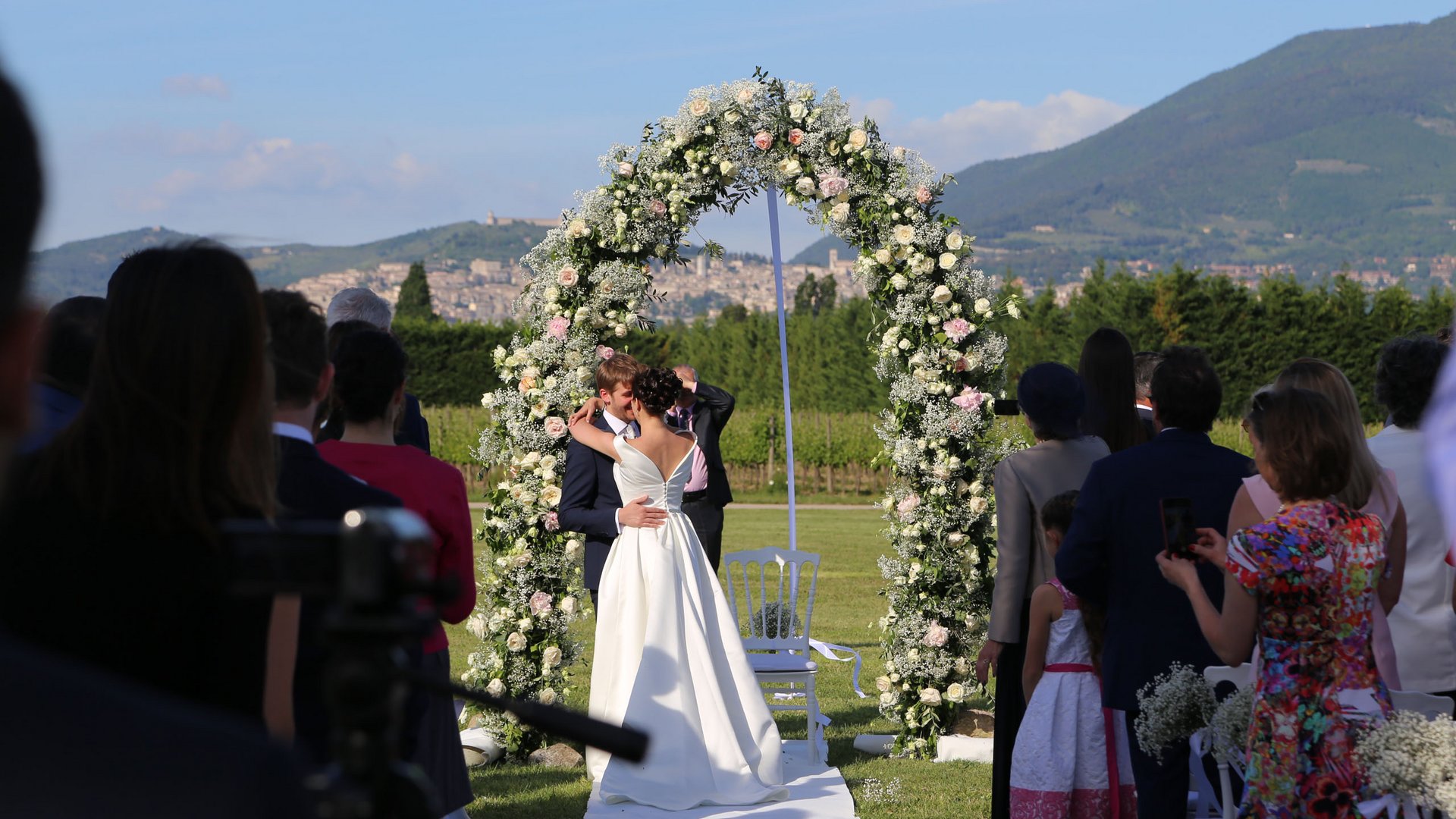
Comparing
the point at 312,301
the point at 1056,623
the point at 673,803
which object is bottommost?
the point at 673,803

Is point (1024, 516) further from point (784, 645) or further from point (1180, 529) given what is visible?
point (784, 645)

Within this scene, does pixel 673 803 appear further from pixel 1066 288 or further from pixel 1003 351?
pixel 1066 288

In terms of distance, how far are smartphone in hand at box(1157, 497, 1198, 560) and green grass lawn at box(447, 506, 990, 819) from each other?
9.67 feet

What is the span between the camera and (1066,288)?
14975 centimetres

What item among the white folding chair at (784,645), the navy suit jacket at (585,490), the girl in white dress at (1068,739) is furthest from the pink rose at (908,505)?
the girl in white dress at (1068,739)

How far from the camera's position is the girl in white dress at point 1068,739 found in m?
4.79

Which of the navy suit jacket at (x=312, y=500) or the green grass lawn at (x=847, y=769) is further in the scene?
the green grass lawn at (x=847, y=769)

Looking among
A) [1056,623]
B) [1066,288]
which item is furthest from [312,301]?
[1066,288]

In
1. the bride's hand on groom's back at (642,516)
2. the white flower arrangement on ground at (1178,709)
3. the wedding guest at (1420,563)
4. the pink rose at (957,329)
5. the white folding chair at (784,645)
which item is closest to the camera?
the white flower arrangement on ground at (1178,709)

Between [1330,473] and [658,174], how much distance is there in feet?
16.5

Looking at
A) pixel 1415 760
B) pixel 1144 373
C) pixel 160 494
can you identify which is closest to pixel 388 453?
pixel 160 494

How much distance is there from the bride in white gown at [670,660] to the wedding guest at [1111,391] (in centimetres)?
205

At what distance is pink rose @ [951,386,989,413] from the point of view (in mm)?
7594

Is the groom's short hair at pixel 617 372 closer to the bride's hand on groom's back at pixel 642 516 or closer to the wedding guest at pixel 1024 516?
the bride's hand on groom's back at pixel 642 516
